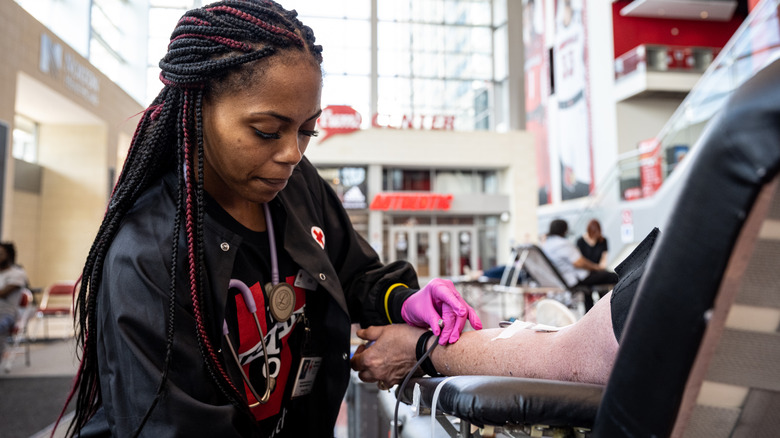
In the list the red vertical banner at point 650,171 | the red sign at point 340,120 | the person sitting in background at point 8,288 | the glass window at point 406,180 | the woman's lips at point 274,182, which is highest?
the red sign at point 340,120

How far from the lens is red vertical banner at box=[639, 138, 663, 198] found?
350 inches

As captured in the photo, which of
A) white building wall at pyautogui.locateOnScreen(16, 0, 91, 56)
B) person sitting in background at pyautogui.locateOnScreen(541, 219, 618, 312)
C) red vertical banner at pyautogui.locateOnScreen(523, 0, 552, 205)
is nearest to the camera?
person sitting in background at pyautogui.locateOnScreen(541, 219, 618, 312)

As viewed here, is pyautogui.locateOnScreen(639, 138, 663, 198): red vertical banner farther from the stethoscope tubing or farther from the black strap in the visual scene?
the stethoscope tubing

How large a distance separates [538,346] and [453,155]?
14460 millimetres

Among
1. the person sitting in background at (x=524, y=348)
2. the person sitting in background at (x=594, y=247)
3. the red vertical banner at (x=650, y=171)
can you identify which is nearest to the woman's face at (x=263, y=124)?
the person sitting in background at (x=524, y=348)

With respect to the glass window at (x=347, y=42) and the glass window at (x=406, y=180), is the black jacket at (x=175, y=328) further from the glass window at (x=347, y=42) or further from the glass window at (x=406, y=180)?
the glass window at (x=347, y=42)

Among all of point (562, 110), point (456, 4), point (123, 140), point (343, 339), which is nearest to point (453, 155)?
point (562, 110)

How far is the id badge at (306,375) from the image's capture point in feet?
3.72

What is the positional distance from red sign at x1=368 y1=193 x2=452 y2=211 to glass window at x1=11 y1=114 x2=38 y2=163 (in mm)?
8301

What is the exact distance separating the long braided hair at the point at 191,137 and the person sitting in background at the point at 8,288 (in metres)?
4.29

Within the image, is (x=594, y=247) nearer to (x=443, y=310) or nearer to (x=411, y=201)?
(x=443, y=310)

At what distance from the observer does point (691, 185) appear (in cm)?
36

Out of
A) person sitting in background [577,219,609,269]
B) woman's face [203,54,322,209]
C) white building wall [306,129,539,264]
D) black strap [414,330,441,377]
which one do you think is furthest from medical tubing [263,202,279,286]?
white building wall [306,129,539,264]

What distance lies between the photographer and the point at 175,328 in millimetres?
815
